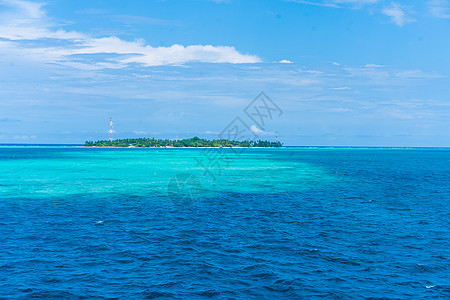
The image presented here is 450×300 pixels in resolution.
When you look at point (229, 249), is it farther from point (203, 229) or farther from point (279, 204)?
point (279, 204)

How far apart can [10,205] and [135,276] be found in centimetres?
3493

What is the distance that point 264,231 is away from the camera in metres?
36.9

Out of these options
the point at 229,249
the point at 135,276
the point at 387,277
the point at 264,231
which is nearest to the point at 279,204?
the point at 264,231

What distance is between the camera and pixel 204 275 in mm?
25344

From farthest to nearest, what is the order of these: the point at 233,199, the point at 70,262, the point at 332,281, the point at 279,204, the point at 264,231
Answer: the point at 233,199, the point at 279,204, the point at 264,231, the point at 70,262, the point at 332,281

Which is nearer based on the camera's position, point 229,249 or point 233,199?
point 229,249

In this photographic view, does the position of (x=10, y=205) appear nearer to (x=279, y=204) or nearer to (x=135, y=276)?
(x=135, y=276)

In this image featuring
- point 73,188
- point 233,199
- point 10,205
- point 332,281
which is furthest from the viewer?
point 73,188

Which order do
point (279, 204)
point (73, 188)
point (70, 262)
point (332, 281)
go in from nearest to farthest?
point (332, 281)
point (70, 262)
point (279, 204)
point (73, 188)

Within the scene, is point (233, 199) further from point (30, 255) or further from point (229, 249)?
point (30, 255)

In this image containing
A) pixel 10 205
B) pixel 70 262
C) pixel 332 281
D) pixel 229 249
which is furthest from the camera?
pixel 10 205

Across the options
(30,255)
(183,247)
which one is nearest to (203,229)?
(183,247)

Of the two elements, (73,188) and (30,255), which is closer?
(30,255)

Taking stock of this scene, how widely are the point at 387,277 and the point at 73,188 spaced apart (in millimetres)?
60092
